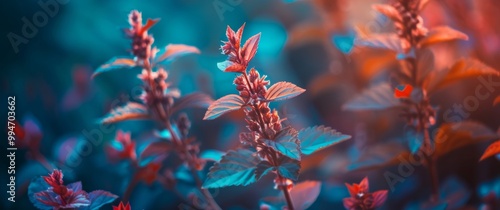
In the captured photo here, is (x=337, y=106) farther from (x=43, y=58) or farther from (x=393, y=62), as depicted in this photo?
(x=43, y=58)

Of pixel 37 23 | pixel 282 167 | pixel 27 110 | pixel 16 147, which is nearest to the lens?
pixel 282 167

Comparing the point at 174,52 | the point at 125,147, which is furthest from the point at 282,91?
the point at 125,147

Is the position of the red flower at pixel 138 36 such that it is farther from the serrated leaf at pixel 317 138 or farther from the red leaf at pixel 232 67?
the serrated leaf at pixel 317 138

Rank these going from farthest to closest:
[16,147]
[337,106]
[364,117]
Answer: [337,106] → [364,117] → [16,147]

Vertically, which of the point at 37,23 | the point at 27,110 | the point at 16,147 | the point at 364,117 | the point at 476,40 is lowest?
the point at 364,117

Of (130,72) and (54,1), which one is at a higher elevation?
(54,1)

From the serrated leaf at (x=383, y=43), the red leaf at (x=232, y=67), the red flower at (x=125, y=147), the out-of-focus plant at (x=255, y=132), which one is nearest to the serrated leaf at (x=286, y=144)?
the out-of-focus plant at (x=255, y=132)

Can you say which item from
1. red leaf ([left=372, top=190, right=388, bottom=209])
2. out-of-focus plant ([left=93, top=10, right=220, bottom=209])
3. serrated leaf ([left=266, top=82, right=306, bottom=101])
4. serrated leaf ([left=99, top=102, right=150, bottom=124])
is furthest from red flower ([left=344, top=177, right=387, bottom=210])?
serrated leaf ([left=99, top=102, right=150, bottom=124])

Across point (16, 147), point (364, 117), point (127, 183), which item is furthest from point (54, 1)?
point (364, 117)
